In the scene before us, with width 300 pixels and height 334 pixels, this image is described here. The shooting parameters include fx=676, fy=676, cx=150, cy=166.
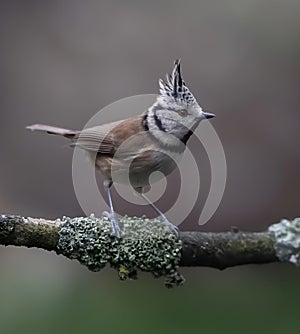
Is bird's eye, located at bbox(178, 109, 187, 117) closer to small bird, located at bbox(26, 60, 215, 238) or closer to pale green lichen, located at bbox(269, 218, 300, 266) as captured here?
small bird, located at bbox(26, 60, 215, 238)

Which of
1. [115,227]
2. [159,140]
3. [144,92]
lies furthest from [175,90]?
[144,92]

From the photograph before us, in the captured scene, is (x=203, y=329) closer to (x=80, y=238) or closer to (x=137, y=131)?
(x=137, y=131)

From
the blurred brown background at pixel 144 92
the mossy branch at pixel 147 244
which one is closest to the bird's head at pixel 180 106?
the mossy branch at pixel 147 244

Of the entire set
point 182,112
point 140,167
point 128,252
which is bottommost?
point 128,252

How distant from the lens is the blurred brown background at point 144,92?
4422 mm

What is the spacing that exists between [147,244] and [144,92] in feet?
11.6

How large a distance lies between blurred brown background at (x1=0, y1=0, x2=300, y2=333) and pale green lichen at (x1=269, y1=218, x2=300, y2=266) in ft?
7.24

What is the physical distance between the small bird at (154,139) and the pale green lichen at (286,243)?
488 mm

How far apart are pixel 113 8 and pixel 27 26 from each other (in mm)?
806

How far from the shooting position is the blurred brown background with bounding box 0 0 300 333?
14.5 feet

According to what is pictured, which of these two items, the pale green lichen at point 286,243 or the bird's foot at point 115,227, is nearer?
the pale green lichen at point 286,243

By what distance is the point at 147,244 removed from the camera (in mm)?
2070

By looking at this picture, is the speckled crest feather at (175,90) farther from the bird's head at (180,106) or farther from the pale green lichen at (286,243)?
the pale green lichen at (286,243)

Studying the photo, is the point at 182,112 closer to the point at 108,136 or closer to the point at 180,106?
the point at 180,106
